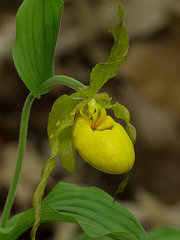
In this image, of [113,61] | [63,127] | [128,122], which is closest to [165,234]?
[128,122]

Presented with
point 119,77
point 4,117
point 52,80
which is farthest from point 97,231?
point 119,77

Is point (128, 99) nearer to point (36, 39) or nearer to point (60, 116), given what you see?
point (60, 116)

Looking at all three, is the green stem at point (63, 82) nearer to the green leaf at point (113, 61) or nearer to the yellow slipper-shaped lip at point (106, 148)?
the green leaf at point (113, 61)

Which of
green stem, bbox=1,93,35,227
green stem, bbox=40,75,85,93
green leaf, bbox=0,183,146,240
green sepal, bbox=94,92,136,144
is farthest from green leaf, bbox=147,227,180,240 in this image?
green stem, bbox=40,75,85,93

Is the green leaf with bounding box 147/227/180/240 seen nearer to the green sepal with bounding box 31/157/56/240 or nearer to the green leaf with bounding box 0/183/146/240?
the green leaf with bounding box 0/183/146/240

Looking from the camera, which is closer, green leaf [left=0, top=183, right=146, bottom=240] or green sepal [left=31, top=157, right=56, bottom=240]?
green sepal [left=31, top=157, right=56, bottom=240]

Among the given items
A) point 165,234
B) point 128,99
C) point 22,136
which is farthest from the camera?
point 128,99

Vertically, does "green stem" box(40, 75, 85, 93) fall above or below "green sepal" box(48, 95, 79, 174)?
above
